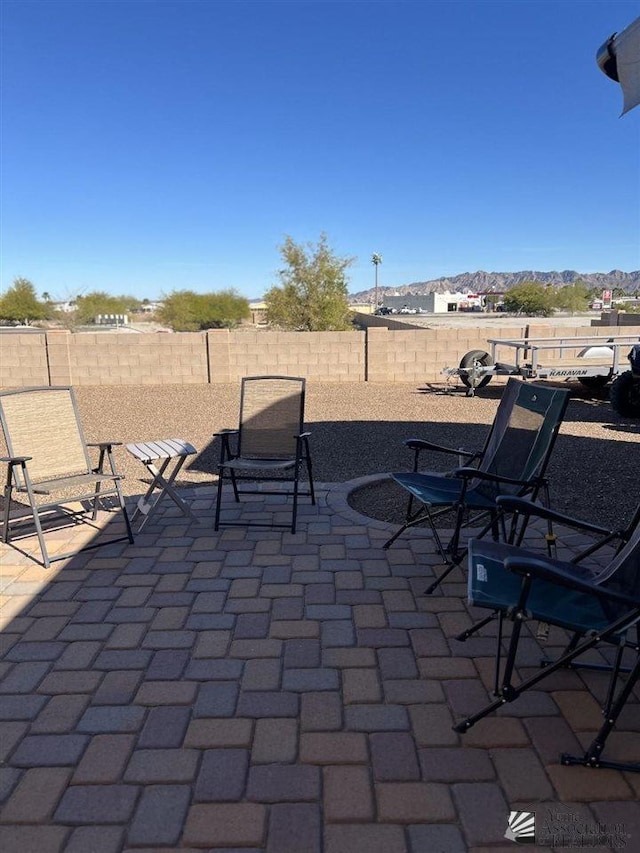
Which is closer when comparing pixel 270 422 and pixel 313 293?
pixel 270 422

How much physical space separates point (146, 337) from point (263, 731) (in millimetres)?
11311

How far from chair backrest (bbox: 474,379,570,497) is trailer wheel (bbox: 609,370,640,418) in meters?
5.44

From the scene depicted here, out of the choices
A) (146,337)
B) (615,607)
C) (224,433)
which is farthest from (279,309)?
(615,607)

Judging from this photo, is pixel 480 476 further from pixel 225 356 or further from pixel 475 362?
pixel 225 356

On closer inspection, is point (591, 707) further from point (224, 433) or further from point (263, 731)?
point (224, 433)

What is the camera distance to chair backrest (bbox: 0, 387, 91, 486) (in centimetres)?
411

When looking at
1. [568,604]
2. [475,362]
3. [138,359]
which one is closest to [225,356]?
[138,359]

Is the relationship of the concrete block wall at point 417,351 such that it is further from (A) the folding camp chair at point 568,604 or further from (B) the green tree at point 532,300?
(B) the green tree at point 532,300

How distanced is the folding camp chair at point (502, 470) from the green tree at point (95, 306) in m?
59.2

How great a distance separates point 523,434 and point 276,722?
2.31 m

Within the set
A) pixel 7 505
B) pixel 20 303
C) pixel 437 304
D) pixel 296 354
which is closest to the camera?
pixel 7 505

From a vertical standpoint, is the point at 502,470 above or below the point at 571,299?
below

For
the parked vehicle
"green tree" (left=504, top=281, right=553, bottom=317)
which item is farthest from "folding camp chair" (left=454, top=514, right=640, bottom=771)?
"green tree" (left=504, top=281, right=553, bottom=317)

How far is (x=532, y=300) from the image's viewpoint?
235 ft
